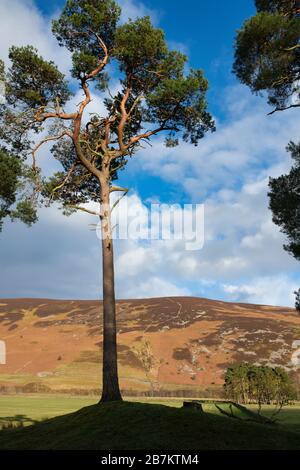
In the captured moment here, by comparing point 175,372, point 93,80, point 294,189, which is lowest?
point 175,372

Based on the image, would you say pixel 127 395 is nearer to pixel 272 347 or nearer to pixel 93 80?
pixel 272 347

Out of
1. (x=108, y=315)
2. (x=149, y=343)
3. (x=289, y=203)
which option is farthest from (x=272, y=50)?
(x=149, y=343)

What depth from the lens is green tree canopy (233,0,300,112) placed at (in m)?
17.6

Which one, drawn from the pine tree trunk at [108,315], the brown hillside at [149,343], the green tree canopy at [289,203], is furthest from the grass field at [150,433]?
the brown hillside at [149,343]

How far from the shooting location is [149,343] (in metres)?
68.1

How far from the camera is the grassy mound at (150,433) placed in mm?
8719

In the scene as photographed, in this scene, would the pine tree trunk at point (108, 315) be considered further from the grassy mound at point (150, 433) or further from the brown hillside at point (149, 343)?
the brown hillside at point (149, 343)

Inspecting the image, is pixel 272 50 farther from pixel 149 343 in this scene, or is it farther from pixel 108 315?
pixel 149 343

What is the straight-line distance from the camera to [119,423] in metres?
9.84

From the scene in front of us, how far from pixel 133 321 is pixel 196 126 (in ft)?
292

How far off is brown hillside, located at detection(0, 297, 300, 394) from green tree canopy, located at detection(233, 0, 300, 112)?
4884cm

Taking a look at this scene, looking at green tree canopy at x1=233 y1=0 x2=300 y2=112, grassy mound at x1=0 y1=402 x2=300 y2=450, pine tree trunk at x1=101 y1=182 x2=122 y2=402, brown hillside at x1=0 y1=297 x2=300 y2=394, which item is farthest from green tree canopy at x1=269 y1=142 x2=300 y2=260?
brown hillside at x1=0 y1=297 x2=300 y2=394

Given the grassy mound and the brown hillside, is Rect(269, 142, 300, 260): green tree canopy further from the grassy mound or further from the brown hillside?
the brown hillside

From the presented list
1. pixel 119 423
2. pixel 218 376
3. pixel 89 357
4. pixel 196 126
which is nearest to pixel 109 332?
pixel 119 423
